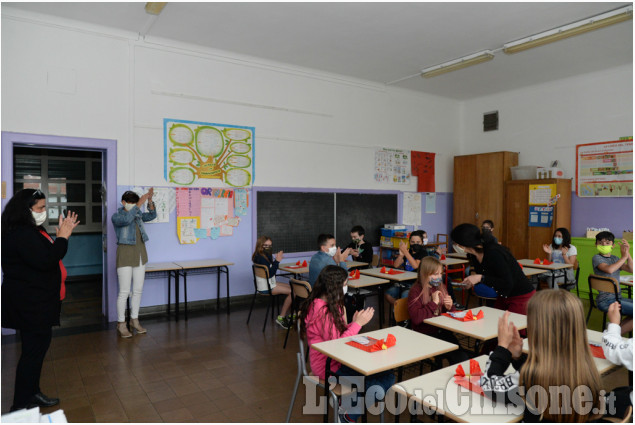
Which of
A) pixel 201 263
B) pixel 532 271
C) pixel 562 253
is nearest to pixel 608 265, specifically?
pixel 532 271

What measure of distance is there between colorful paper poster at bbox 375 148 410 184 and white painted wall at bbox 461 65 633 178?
5.54 ft

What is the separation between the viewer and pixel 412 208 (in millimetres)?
8453

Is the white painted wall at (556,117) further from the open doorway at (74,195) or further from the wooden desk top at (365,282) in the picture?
the open doorway at (74,195)

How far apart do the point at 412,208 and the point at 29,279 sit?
261 inches

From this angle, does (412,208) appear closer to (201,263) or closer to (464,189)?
(464,189)

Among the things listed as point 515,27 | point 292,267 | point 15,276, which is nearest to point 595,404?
point 15,276

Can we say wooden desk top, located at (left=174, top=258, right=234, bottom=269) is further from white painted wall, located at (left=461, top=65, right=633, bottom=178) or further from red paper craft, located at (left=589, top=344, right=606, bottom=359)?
white painted wall, located at (left=461, top=65, right=633, bottom=178)

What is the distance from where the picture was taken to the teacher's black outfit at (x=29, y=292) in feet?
9.59

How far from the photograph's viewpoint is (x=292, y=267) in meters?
5.84

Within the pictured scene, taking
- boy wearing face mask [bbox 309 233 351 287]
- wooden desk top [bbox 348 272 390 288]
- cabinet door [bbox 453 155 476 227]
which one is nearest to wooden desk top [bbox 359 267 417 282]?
wooden desk top [bbox 348 272 390 288]

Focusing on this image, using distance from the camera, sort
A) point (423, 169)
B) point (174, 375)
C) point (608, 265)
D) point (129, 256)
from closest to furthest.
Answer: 1. point (174, 375)
2. point (608, 265)
3. point (129, 256)
4. point (423, 169)

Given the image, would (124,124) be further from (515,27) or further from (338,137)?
(515,27)

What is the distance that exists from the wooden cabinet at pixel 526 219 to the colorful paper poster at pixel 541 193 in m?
0.05

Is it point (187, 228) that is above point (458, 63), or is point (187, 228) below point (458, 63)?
below
